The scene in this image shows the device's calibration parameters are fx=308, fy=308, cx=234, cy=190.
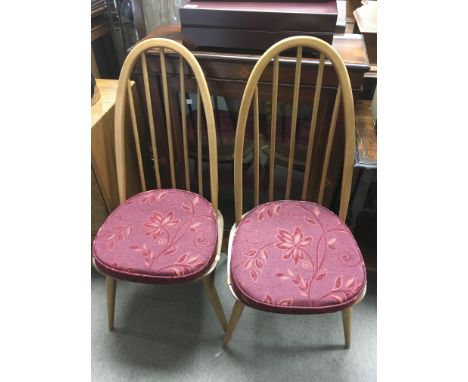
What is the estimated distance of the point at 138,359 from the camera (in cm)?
112

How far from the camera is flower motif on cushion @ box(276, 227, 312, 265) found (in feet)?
2.88

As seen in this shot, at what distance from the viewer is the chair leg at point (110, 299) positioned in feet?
3.65

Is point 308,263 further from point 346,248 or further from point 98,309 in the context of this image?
point 98,309

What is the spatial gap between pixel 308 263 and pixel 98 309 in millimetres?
910

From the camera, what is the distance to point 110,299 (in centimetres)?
114

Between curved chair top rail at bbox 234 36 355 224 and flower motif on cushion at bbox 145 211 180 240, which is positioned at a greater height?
curved chair top rail at bbox 234 36 355 224

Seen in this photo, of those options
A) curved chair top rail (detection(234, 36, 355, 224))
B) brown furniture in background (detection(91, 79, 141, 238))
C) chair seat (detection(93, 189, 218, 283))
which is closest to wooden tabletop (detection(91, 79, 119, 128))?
brown furniture in background (detection(91, 79, 141, 238))

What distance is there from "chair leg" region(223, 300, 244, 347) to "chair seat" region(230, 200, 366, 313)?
16cm

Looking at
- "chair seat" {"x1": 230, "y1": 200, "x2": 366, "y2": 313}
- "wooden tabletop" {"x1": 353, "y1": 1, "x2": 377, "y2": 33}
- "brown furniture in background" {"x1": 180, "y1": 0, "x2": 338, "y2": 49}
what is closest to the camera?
"chair seat" {"x1": 230, "y1": 200, "x2": 366, "y2": 313}

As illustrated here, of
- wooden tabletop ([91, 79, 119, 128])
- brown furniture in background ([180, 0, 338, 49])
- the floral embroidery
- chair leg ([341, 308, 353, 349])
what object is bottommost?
chair leg ([341, 308, 353, 349])

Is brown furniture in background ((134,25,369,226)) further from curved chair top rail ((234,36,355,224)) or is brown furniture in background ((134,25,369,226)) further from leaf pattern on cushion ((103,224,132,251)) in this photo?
leaf pattern on cushion ((103,224,132,251))

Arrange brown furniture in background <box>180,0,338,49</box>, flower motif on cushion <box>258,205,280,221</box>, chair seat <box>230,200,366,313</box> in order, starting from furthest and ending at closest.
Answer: flower motif on cushion <box>258,205,280,221</box>
brown furniture in background <box>180,0,338,49</box>
chair seat <box>230,200,366,313</box>

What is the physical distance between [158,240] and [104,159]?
1.48 ft
